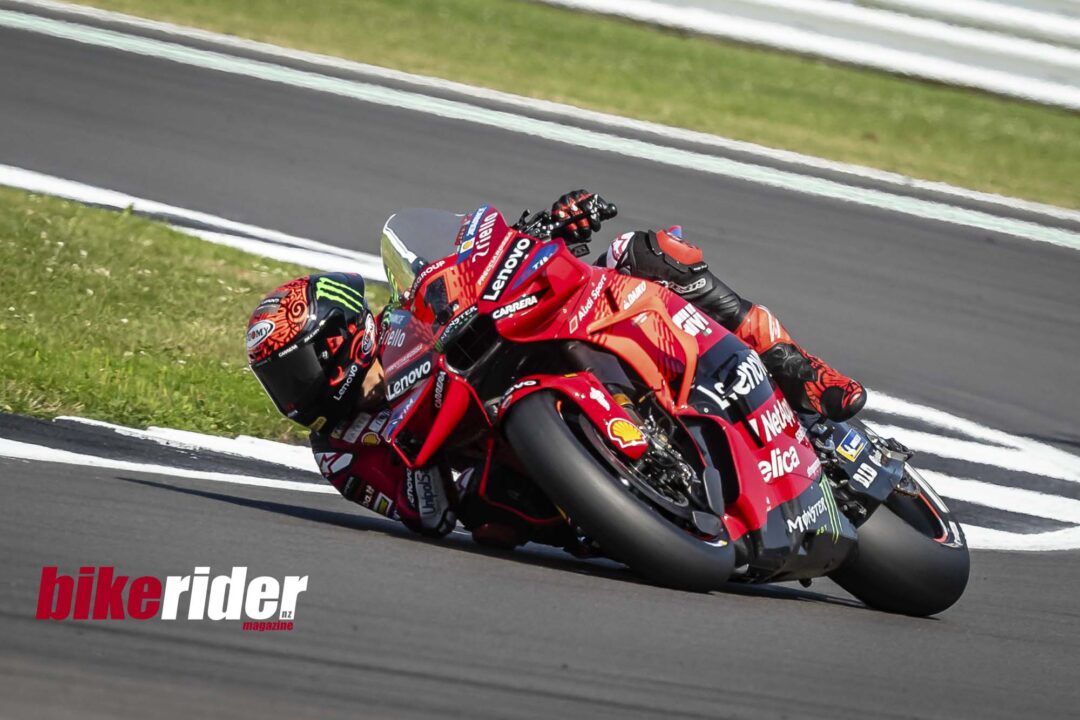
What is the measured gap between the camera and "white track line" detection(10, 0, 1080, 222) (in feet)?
39.3

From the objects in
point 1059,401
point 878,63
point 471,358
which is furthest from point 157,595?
point 878,63

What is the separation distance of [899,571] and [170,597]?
91.7 inches

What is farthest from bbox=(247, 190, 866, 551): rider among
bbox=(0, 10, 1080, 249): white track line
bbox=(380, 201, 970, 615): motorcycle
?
bbox=(0, 10, 1080, 249): white track line

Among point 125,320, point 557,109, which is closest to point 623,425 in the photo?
point 125,320

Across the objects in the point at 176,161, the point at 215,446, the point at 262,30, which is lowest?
the point at 215,446

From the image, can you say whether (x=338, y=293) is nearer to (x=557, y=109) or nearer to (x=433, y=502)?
(x=433, y=502)

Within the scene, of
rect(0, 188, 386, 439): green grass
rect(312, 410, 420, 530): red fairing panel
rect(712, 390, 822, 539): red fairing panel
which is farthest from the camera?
rect(0, 188, 386, 439): green grass

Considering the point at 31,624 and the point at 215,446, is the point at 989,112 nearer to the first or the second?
the point at 215,446

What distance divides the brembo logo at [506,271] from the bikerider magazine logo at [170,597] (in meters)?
0.99

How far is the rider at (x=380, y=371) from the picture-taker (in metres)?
4.74

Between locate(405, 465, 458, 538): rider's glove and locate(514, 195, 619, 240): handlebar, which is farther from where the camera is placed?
locate(405, 465, 458, 538): rider's glove

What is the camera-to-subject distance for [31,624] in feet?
11.3

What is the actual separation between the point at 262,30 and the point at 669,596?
10444 millimetres

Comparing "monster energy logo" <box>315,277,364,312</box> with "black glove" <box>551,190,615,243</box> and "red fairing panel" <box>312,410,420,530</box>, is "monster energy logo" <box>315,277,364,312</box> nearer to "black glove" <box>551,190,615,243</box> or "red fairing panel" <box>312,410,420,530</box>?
"red fairing panel" <box>312,410,420,530</box>
